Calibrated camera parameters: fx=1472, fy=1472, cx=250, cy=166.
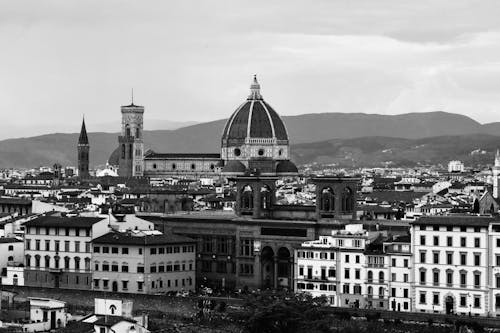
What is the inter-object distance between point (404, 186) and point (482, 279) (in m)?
118

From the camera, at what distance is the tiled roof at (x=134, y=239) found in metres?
90.9

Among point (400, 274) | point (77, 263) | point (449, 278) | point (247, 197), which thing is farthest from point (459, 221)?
point (77, 263)

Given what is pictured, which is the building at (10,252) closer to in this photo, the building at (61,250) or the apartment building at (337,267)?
the building at (61,250)

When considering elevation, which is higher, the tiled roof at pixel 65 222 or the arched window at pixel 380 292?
the tiled roof at pixel 65 222

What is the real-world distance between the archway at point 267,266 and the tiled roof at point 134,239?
503 centimetres

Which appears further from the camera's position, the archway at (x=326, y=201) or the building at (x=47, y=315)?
the archway at (x=326, y=201)

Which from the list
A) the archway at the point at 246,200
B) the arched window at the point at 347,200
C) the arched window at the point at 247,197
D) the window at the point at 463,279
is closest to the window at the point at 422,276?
the window at the point at 463,279

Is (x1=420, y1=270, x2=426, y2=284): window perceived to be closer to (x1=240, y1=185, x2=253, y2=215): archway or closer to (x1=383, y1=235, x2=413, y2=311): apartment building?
(x1=383, y1=235, x2=413, y2=311): apartment building

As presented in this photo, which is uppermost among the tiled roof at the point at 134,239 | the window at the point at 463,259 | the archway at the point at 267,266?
the tiled roof at the point at 134,239

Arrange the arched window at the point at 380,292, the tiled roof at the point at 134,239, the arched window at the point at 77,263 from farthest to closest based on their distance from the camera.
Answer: the arched window at the point at 77,263, the tiled roof at the point at 134,239, the arched window at the point at 380,292

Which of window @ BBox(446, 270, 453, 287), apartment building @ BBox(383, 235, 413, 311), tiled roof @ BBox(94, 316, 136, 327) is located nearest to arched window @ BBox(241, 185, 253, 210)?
apartment building @ BBox(383, 235, 413, 311)

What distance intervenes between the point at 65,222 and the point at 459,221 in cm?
2782

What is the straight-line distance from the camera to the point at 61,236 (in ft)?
311

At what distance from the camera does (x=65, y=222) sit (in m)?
95.4
